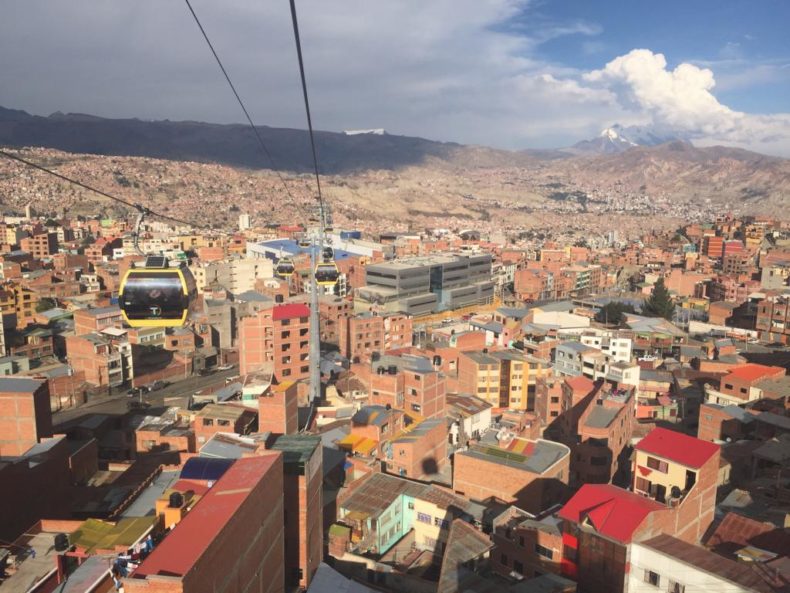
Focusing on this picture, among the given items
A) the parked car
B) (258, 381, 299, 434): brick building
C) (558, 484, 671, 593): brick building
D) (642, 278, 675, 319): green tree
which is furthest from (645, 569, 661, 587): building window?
(642, 278, 675, 319): green tree

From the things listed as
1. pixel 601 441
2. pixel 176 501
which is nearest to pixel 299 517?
pixel 176 501

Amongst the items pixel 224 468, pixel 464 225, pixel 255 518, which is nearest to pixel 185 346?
pixel 224 468

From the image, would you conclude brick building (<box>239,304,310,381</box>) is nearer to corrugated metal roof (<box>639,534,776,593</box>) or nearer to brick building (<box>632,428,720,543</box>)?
brick building (<box>632,428,720,543</box>)

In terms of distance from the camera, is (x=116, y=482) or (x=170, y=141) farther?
(x=170, y=141)

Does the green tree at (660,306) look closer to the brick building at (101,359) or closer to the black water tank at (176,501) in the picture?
the brick building at (101,359)

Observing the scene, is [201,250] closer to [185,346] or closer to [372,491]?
[185,346]

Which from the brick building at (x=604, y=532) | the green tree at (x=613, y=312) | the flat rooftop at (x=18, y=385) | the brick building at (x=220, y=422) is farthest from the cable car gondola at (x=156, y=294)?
the green tree at (x=613, y=312)
